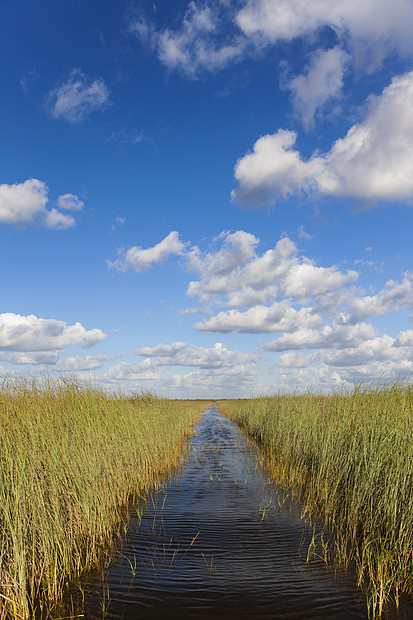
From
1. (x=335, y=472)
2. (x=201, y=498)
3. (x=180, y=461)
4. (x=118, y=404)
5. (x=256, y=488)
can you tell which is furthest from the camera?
(x=180, y=461)

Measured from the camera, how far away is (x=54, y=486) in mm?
5992

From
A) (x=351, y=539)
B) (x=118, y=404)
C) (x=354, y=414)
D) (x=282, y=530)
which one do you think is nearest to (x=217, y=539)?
(x=282, y=530)

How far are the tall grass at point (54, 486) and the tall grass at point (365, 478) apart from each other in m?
4.27

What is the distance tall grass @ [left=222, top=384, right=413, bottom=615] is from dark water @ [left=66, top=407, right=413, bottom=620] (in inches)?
16.7

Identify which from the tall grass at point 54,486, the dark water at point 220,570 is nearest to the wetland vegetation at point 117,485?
the tall grass at point 54,486

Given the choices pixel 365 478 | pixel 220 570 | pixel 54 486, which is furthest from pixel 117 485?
pixel 365 478

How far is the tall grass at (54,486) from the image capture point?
4.96 meters

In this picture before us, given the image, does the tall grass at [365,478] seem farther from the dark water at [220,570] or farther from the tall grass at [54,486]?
the tall grass at [54,486]

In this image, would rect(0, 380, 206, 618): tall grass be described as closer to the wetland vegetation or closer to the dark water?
the wetland vegetation

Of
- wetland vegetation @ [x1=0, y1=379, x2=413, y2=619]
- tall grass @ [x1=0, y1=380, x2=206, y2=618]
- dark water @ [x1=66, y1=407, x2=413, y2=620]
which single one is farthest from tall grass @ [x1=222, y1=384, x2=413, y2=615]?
tall grass @ [x1=0, y1=380, x2=206, y2=618]

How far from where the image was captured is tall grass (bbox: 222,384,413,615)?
542 centimetres

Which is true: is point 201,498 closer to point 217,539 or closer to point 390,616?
point 217,539

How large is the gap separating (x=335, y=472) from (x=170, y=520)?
12.4 ft

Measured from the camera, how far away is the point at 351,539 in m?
6.77
